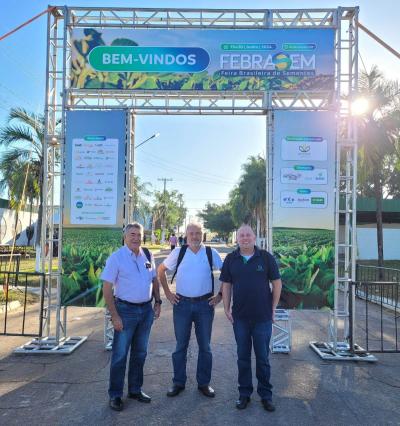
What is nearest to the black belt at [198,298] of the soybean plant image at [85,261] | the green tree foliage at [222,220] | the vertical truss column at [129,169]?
the soybean plant image at [85,261]

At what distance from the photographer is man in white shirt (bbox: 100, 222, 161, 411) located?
434cm

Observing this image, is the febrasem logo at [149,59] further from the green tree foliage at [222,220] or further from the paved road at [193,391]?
the green tree foliage at [222,220]

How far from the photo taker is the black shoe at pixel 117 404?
426cm

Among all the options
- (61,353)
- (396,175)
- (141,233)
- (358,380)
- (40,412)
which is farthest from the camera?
(396,175)

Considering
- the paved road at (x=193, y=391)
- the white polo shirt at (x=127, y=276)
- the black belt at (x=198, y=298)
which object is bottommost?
the paved road at (x=193, y=391)

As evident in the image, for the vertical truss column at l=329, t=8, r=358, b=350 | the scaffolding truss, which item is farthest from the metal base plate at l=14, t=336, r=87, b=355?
the vertical truss column at l=329, t=8, r=358, b=350

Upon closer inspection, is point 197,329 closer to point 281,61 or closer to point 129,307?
point 129,307

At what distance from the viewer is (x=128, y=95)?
6812 millimetres

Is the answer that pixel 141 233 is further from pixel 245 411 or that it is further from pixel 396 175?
pixel 396 175

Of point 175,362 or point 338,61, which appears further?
point 338,61

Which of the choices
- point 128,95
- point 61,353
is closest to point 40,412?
point 61,353

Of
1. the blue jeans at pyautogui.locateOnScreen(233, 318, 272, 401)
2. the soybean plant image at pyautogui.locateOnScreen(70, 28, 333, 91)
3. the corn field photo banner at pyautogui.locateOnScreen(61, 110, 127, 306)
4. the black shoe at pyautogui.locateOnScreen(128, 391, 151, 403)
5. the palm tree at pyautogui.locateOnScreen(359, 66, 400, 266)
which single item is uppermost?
the palm tree at pyautogui.locateOnScreen(359, 66, 400, 266)

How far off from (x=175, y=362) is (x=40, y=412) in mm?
1450

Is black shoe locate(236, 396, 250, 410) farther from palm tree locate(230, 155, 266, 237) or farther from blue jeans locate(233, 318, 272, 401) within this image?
palm tree locate(230, 155, 266, 237)
